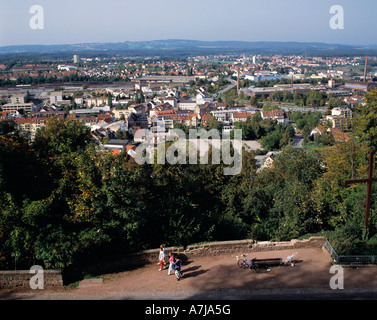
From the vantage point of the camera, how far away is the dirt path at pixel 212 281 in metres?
5.16

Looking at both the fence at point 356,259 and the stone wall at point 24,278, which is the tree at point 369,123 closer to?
the fence at point 356,259

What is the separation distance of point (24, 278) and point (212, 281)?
272 centimetres

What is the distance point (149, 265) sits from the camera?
238 inches

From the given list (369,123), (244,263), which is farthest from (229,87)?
(244,263)

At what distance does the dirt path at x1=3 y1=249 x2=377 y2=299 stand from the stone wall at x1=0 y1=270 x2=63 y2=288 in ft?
0.41

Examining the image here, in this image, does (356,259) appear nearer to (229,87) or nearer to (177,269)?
(177,269)

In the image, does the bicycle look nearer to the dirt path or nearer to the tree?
the dirt path

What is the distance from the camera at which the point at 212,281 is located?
17.8 feet

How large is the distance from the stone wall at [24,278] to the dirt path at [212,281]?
125 mm

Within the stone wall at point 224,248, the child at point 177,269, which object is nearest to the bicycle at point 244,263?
the stone wall at point 224,248

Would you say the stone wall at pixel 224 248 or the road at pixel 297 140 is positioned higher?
the stone wall at pixel 224 248

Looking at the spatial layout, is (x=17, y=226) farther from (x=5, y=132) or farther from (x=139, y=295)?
(x=5, y=132)

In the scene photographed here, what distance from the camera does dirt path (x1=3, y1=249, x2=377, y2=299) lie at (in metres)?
5.16

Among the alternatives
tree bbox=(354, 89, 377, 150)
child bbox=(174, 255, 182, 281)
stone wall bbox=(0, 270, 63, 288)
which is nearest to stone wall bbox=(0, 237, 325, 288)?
stone wall bbox=(0, 270, 63, 288)
